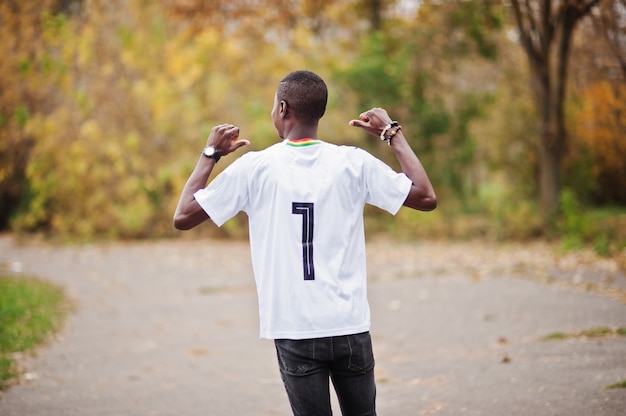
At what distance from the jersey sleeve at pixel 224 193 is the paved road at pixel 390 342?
123 inches

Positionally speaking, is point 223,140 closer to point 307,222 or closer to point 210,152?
point 210,152

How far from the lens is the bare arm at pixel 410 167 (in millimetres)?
3330

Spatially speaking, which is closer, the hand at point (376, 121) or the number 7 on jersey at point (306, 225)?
the number 7 on jersey at point (306, 225)

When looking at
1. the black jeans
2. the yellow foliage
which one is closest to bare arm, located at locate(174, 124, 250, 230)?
the black jeans

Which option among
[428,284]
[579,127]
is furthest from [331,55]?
[428,284]

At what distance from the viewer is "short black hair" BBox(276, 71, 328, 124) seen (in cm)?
332

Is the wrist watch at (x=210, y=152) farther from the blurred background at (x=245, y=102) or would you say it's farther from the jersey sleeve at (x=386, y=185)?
the blurred background at (x=245, y=102)

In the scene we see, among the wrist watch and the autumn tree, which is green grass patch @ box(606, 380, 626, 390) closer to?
the wrist watch

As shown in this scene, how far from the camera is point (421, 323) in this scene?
9914 millimetres

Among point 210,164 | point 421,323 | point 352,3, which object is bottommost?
point 421,323

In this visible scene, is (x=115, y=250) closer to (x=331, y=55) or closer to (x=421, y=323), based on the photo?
(x=331, y=55)

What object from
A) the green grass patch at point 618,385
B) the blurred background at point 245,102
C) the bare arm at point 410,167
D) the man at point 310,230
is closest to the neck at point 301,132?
the man at point 310,230

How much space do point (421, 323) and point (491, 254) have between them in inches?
265

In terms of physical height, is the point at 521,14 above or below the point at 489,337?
above
